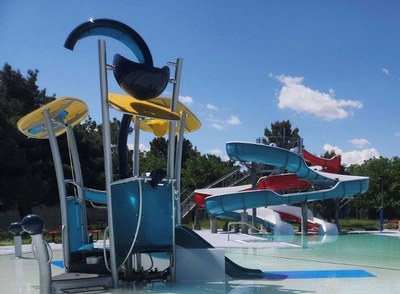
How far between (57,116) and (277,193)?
57.3 ft

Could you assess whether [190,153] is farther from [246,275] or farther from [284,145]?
[246,275]

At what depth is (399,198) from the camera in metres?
41.0

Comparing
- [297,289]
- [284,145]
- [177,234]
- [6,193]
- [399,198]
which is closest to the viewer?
→ [297,289]

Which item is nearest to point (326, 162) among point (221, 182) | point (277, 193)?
point (277, 193)

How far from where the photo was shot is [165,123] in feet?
35.7

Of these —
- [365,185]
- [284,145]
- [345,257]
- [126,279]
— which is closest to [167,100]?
[126,279]

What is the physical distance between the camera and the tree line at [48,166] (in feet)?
93.4

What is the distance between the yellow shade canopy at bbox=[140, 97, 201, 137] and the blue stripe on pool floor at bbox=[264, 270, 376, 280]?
3503 mm

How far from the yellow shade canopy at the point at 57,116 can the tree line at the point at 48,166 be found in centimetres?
989

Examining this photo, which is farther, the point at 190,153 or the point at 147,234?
the point at 190,153

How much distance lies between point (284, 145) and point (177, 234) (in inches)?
1144

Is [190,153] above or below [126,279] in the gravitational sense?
above

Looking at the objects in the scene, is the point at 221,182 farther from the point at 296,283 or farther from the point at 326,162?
the point at 296,283

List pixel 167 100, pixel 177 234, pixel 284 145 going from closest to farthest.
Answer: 1. pixel 177 234
2. pixel 167 100
3. pixel 284 145
